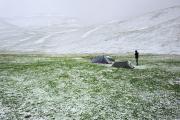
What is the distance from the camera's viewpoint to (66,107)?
21.5m

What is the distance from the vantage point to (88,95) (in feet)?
82.8

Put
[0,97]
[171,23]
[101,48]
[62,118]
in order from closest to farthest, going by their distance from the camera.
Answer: [62,118] → [0,97] → [101,48] → [171,23]

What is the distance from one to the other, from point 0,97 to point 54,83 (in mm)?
7789

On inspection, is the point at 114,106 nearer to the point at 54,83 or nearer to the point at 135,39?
the point at 54,83

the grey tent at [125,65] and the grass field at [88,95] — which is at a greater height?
the grey tent at [125,65]

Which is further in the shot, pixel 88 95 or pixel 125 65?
pixel 125 65

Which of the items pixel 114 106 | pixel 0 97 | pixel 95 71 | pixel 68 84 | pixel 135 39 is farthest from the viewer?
pixel 135 39

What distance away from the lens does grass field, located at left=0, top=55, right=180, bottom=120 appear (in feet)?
66.3

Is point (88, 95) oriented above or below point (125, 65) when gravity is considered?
below

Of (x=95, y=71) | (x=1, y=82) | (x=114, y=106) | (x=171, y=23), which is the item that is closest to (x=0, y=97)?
(x=1, y=82)

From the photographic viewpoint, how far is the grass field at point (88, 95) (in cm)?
2020

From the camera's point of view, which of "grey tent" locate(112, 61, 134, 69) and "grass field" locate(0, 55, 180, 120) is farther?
"grey tent" locate(112, 61, 134, 69)

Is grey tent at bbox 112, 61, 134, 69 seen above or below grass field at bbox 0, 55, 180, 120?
above

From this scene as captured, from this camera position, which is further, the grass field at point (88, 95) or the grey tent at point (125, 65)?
the grey tent at point (125, 65)
